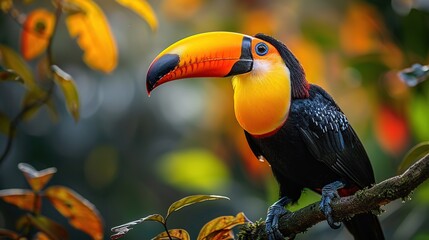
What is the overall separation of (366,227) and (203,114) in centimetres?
329

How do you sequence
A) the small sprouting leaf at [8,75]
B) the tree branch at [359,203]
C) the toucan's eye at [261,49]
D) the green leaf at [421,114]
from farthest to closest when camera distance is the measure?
the green leaf at [421,114] < the toucan's eye at [261,49] < the small sprouting leaf at [8,75] < the tree branch at [359,203]

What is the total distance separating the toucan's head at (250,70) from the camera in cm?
269

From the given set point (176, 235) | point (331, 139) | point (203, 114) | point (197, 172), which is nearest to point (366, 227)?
point (331, 139)

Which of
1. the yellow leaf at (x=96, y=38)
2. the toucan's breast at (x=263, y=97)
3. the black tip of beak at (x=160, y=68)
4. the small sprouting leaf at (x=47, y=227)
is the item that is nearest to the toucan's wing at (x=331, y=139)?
the toucan's breast at (x=263, y=97)

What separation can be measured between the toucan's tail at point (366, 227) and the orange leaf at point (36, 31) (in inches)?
51.7

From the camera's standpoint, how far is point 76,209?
2.57 m

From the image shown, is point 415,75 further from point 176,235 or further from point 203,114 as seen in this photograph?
point 203,114

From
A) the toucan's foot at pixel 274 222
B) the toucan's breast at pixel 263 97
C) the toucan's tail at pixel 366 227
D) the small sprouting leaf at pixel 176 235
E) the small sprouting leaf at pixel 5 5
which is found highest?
the small sprouting leaf at pixel 5 5

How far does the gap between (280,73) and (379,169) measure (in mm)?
2418

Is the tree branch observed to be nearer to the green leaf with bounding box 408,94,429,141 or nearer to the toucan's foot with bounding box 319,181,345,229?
the toucan's foot with bounding box 319,181,345,229

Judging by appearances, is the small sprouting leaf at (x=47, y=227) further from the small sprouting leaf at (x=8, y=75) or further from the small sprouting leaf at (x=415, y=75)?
the small sprouting leaf at (x=415, y=75)

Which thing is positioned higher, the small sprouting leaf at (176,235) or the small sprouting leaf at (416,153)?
the small sprouting leaf at (416,153)

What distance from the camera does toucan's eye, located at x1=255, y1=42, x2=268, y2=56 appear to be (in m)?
2.78

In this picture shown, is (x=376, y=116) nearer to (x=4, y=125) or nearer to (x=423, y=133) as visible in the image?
(x=423, y=133)
